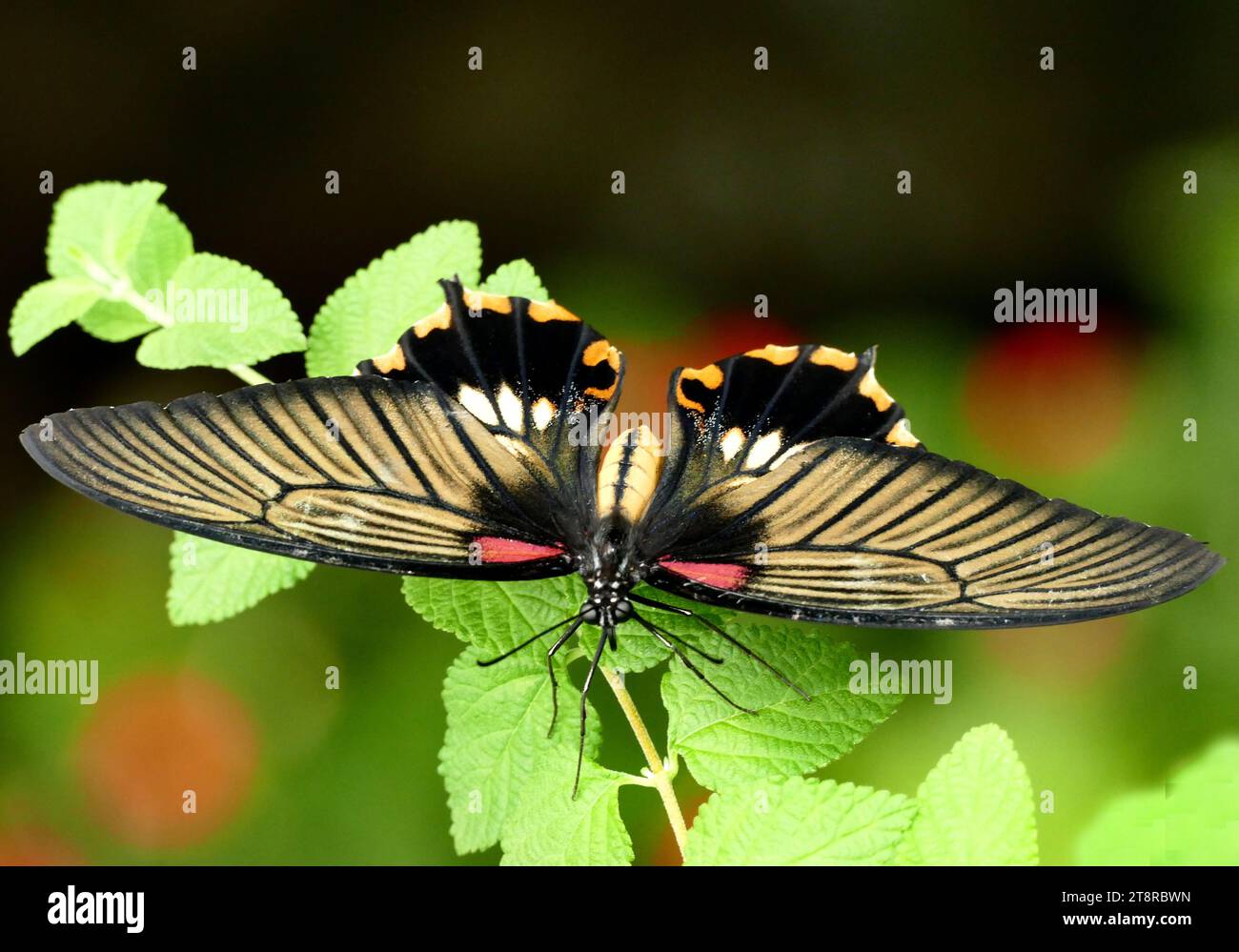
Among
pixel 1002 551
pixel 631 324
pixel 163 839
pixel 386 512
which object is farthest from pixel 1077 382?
pixel 163 839

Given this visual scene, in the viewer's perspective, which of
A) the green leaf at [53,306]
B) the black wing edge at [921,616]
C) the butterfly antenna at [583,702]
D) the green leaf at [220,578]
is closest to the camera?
the black wing edge at [921,616]

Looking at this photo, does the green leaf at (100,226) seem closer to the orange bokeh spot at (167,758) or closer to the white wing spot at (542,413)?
the white wing spot at (542,413)

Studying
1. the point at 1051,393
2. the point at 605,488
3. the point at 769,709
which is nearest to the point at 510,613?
the point at 605,488

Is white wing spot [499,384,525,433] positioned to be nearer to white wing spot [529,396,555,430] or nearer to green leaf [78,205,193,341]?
white wing spot [529,396,555,430]

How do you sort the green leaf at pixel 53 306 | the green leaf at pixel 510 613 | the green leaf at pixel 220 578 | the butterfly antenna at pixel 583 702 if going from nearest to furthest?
the butterfly antenna at pixel 583 702 < the green leaf at pixel 510 613 < the green leaf at pixel 220 578 < the green leaf at pixel 53 306

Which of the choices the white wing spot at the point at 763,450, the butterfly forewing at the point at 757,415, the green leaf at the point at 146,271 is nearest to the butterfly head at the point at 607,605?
the butterfly forewing at the point at 757,415
